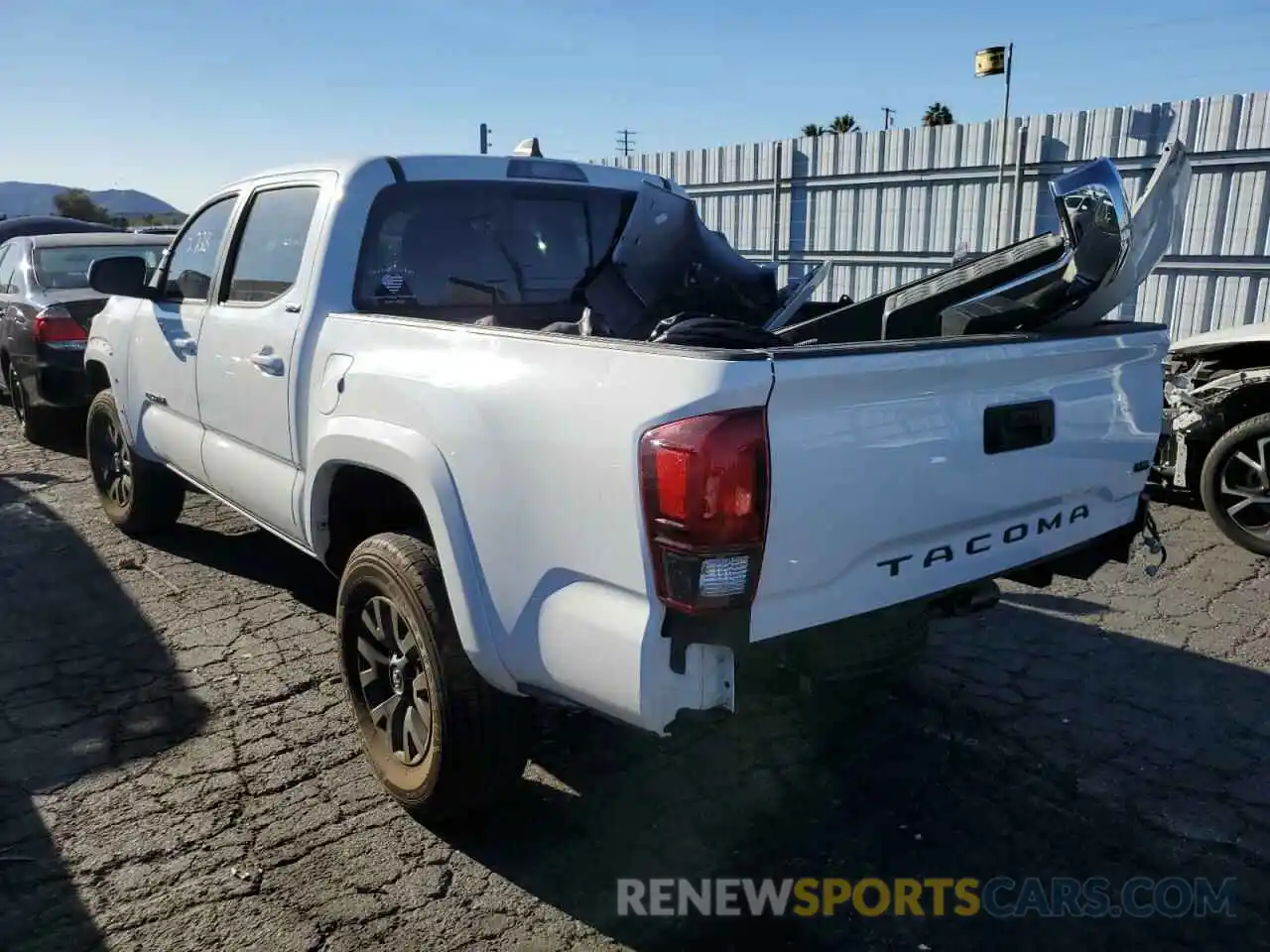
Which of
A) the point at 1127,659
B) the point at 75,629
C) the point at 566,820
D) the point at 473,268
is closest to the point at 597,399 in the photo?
the point at 566,820

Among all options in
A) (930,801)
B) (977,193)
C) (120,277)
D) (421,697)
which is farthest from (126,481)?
(977,193)

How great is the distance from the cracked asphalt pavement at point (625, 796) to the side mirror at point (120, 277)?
5.25 feet

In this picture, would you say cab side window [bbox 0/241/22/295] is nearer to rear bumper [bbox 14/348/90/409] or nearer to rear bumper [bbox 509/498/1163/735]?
rear bumper [bbox 14/348/90/409]

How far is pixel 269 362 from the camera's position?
3.62 meters

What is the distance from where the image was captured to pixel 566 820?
3100mm

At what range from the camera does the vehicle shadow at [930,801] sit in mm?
2641

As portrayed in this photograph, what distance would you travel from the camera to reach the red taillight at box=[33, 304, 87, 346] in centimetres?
765

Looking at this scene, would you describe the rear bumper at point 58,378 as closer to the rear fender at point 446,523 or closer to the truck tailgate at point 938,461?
the rear fender at point 446,523

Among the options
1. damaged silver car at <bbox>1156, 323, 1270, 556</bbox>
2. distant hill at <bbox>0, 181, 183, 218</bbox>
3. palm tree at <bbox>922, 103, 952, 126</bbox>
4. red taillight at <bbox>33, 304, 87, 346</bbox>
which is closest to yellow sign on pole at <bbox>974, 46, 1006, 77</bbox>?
damaged silver car at <bbox>1156, 323, 1270, 556</bbox>

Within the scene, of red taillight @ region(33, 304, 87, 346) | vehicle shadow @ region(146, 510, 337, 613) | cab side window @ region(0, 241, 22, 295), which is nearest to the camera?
vehicle shadow @ region(146, 510, 337, 613)

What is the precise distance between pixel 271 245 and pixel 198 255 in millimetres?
1031

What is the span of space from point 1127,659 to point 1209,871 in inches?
60.0

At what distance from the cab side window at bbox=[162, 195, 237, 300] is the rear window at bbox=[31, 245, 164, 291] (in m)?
3.58

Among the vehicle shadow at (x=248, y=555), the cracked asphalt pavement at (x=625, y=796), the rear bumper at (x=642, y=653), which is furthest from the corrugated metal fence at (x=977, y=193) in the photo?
the rear bumper at (x=642, y=653)
